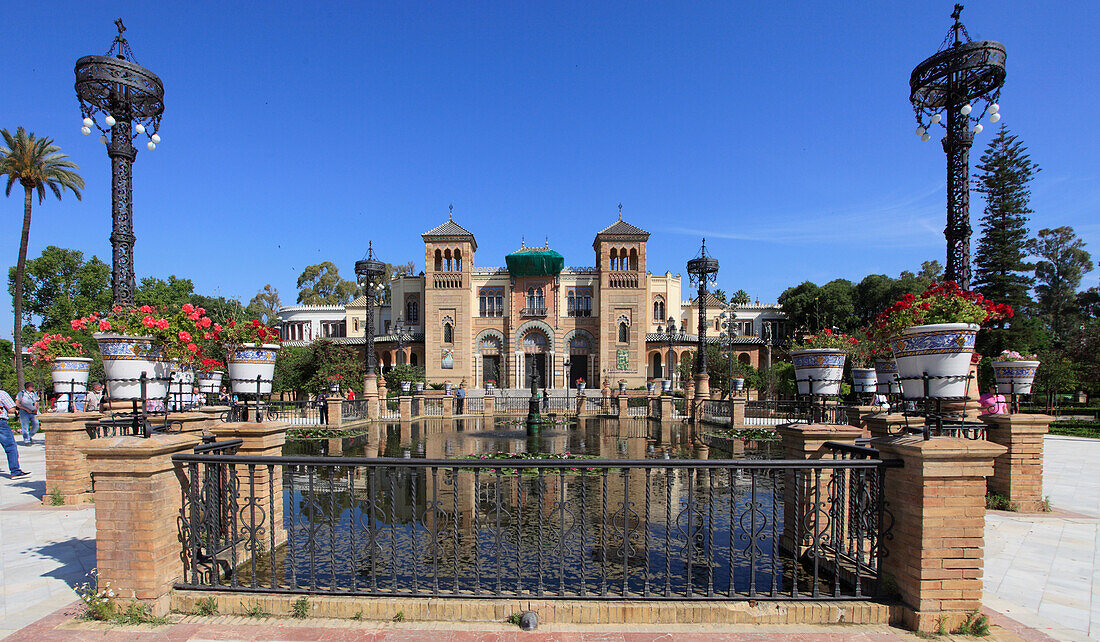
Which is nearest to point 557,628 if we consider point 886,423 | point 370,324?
point 886,423

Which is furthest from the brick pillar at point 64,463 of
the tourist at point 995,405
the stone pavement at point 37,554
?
the tourist at point 995,405

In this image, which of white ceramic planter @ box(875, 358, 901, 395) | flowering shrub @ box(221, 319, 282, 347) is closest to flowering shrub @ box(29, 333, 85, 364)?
flowering shrub @ box(221, 319, 282, 347)

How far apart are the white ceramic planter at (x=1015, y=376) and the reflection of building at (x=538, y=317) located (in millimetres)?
36651

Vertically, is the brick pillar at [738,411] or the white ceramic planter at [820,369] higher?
the white ceramic planter at [820,369]

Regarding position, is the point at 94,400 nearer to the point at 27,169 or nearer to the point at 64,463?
the point at 64,463

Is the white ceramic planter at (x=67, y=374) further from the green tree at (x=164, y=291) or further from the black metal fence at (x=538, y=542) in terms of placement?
the green tree at (x=164, y=291)

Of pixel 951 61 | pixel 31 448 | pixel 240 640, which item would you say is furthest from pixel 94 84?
pixel 951 61

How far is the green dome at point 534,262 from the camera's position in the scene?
45.9 meters

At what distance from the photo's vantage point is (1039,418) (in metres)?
7.42

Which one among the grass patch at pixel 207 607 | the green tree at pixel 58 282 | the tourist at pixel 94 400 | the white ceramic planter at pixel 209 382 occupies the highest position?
the green tree at pixel 58 282

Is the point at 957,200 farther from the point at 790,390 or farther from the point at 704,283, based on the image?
the point at 790,390

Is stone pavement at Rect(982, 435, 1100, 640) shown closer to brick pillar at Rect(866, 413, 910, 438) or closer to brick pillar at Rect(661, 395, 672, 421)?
brick pillar at Rect(866, 413, 910, 438)

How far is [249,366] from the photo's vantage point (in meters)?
5.63

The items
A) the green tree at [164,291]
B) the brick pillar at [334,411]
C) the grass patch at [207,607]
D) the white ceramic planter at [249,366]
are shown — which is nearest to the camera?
the grass patch at [207,607]
